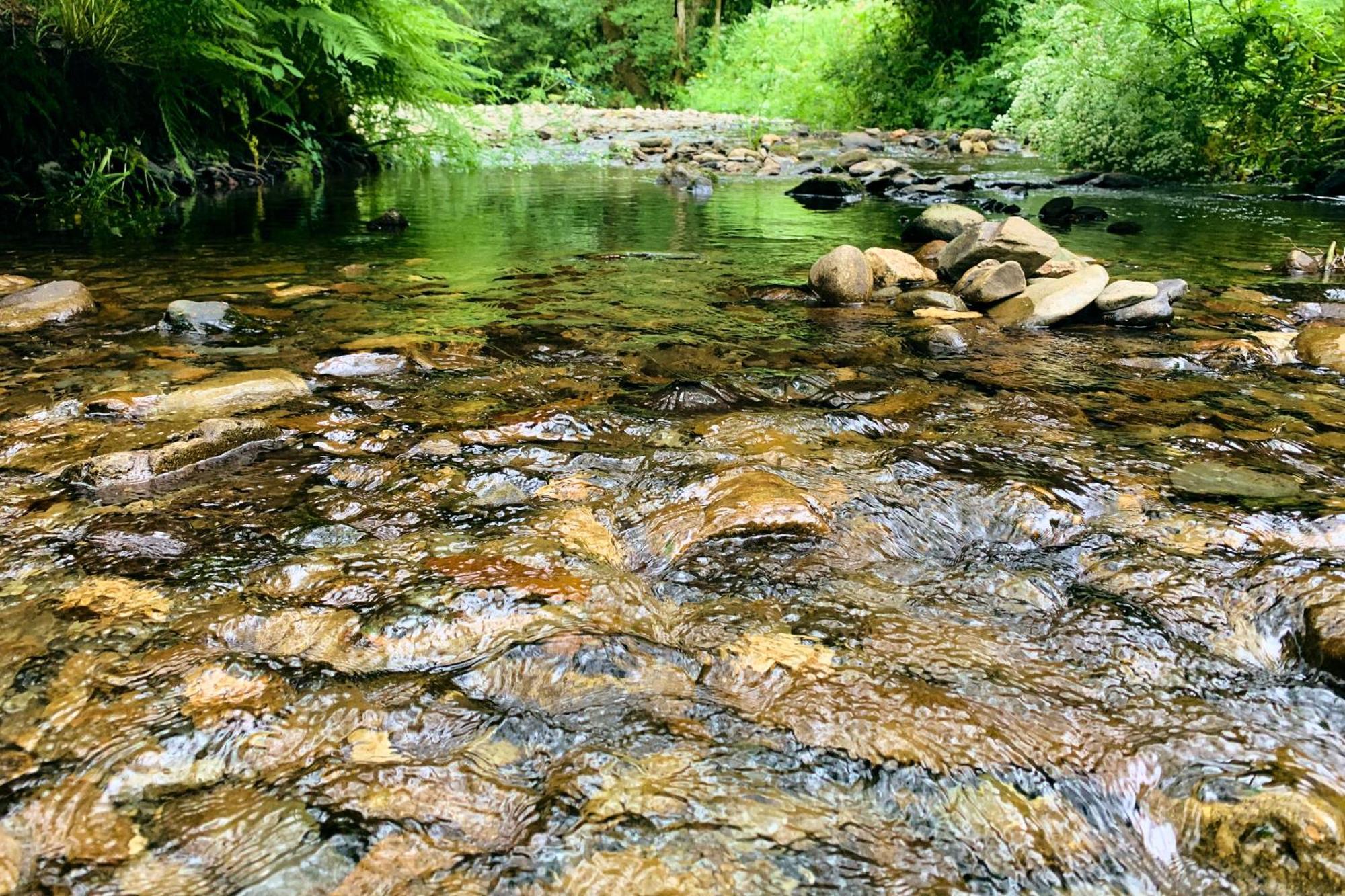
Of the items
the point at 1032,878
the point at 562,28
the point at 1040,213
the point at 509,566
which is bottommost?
the point at 1032,878

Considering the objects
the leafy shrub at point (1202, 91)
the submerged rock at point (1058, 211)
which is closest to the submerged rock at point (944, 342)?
the submerged rock at point (1058, 211)

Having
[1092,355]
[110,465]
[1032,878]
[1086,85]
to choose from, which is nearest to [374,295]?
[110,465]

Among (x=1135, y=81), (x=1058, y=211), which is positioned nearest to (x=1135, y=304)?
(x=1058, y=211)

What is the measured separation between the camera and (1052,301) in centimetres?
362

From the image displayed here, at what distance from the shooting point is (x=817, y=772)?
4.01 feet

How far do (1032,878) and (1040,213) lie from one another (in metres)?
6.49

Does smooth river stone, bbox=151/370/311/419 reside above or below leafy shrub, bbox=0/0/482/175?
below

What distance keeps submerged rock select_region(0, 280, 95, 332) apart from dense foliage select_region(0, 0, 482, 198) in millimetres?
2322

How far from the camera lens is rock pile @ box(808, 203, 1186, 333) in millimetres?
3586

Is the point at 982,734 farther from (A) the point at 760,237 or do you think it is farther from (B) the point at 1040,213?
(B) the point at 1040,213

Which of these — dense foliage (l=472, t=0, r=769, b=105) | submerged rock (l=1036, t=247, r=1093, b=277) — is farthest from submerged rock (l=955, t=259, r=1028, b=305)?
dense foliage (l=472, t=0, r=769, b=105)

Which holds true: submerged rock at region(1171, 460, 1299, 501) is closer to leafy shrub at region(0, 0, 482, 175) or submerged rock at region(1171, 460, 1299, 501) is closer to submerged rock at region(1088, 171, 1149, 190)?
leafy shrub at region(0, 0, 482, 175)

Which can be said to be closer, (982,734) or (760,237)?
(982,734)

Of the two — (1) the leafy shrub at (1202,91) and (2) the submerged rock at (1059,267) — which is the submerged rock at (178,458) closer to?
(2) the submerged rock at (1059,267)
